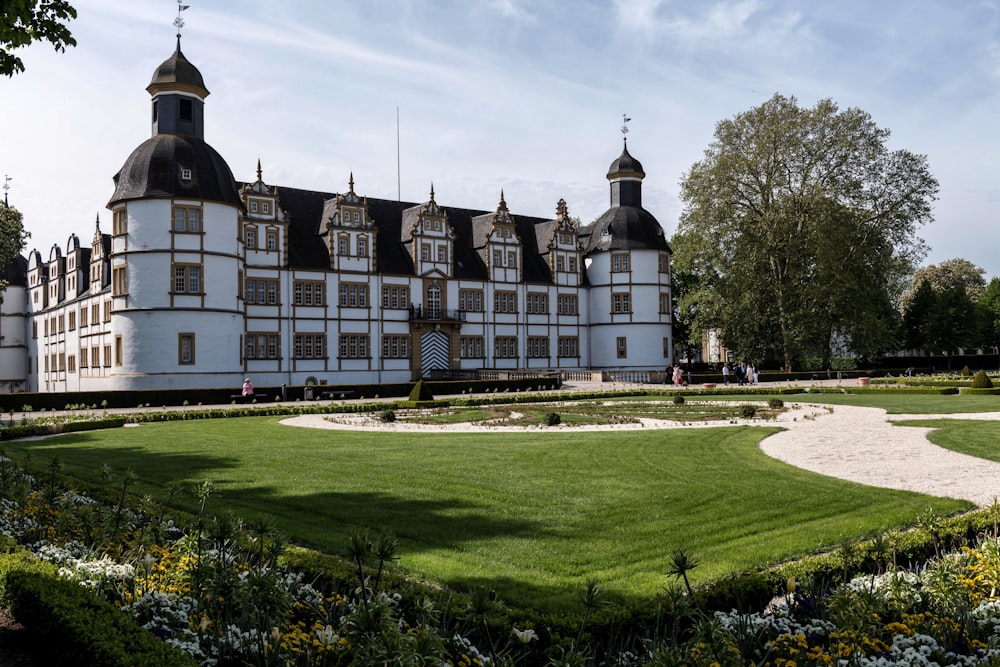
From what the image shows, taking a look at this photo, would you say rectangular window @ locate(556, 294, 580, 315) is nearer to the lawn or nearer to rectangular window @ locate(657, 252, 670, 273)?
rectangular window @ locate(657, 252, 670, 273)

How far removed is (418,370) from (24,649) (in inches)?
1754

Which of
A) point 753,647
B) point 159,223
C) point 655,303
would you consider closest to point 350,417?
point 159,223

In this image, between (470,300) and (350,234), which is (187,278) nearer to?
(350,234)

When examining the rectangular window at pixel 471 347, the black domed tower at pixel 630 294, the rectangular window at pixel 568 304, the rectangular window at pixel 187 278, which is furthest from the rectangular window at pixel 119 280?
the black domed tower at pixel 630 294

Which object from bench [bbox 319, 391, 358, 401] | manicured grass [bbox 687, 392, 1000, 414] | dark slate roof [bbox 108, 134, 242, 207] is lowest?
manicured grass [bbox 687, 392, 1000, 414]

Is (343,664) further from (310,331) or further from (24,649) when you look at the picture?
(310,331)

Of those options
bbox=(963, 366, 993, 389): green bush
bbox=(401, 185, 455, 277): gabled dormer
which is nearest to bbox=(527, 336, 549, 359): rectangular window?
bbox=(401, 185, 455, 277): gabled dormer

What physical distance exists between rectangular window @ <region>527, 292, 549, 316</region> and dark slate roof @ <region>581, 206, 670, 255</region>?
5.43 metres

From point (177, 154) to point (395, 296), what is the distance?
1492 cm

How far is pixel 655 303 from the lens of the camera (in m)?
56.8

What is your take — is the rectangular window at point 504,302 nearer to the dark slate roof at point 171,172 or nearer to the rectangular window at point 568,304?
the rectangular window at point 568,304

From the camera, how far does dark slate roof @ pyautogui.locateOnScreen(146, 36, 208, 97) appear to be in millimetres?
42250

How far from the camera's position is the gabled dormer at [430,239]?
166 ft

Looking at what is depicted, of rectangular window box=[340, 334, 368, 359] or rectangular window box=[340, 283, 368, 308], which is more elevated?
rectangular window box=[340, 283, 368, 308]
